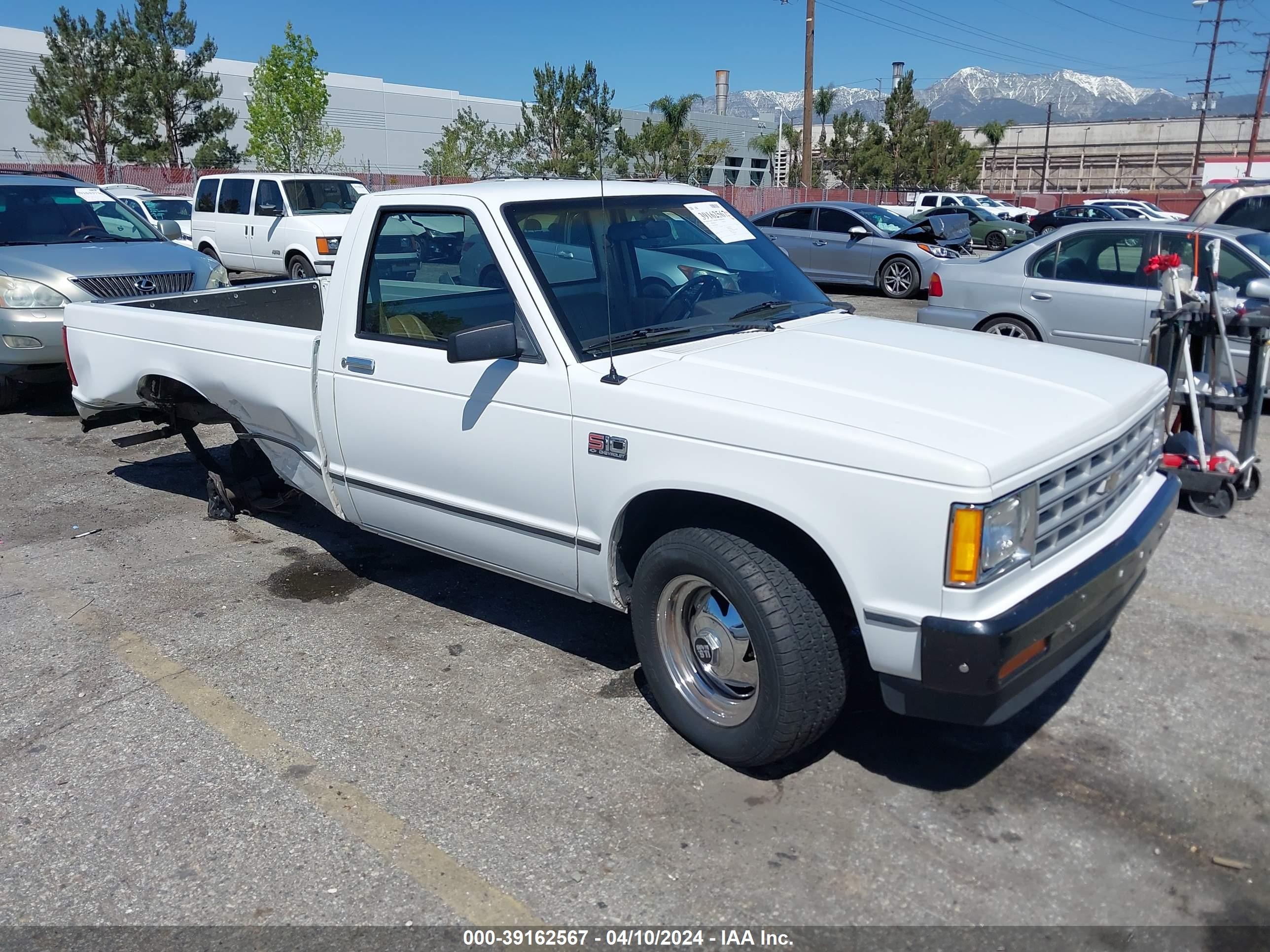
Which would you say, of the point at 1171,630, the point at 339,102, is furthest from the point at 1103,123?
the point at 1171,630

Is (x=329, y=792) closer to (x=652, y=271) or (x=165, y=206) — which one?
(x=652, y=271)

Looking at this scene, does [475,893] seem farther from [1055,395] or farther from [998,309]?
[998,309]

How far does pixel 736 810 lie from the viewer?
11.0 ft

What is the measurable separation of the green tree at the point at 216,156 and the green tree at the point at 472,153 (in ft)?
24.3

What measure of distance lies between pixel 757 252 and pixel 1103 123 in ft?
294

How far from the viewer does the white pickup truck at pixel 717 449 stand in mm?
2959

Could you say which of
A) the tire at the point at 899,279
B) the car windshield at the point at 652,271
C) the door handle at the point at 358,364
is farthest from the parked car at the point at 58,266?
the tire at the point at 899,279

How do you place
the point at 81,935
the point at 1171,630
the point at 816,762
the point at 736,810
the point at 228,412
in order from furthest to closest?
1. the point at 228,412
2. the point at 1171,630
3. the point at 816,762
4. the point at 736,810
5. the point at 81,935

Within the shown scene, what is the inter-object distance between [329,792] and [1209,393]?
5.31 metres

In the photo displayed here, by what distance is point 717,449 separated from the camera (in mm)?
3285

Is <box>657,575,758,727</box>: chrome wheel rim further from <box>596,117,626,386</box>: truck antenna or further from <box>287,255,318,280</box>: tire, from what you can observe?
<box>287,255,318,280</box>: tire

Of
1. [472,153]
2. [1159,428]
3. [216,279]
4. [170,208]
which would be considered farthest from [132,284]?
[472,153]

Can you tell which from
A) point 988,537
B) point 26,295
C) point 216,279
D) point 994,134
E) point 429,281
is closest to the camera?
point 988,537

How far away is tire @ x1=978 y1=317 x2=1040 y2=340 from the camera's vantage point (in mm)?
9469
